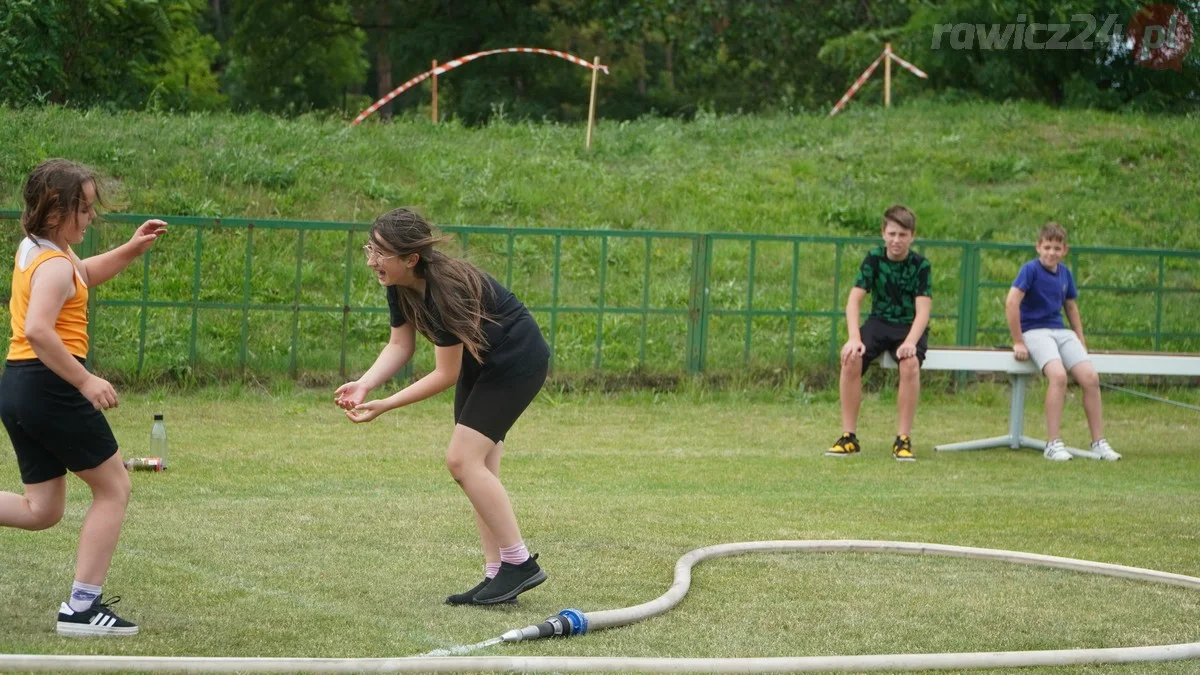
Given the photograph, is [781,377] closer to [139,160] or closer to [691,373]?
[691,373]

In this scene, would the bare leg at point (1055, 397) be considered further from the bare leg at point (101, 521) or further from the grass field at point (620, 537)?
the bare leg at point (101, 521)

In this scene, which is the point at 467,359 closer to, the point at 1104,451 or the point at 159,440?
the point at 159,440

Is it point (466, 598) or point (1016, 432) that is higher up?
point (466, 598)

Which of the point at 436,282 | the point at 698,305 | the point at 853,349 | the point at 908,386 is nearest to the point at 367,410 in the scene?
the point at 436,282

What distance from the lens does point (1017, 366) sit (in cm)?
1051

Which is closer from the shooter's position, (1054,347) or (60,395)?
(60,395)

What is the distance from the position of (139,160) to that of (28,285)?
12.8 m

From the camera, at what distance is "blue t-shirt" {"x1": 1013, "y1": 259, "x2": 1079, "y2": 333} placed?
10.4m

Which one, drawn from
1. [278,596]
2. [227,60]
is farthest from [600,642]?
[227,60]

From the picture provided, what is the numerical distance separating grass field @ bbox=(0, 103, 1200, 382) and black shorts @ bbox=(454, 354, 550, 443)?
545 cm

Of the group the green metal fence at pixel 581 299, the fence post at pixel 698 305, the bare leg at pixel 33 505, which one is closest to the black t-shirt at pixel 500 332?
the bare leg at pixel 33 505

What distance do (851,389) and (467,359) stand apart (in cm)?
548

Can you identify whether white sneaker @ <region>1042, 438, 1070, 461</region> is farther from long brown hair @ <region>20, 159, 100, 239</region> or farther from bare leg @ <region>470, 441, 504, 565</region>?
long brown hair @ <region>20, 159, 100, 239</region>

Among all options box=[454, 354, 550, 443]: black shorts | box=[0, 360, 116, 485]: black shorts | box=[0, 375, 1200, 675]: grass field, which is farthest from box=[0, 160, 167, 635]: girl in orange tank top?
box=[454, 354, 550, 443]: black shorts
